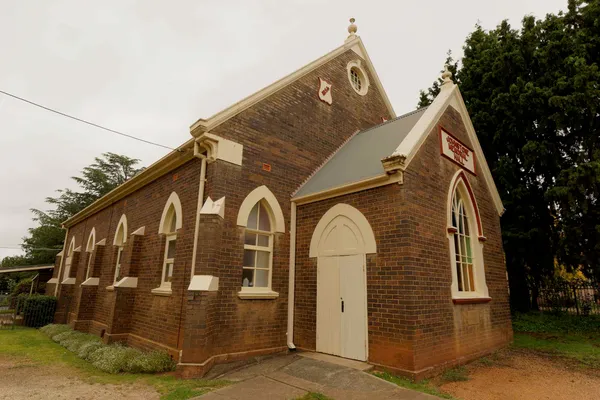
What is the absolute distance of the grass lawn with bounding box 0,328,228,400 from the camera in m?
6.13

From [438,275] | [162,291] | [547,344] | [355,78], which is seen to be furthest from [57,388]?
[355,78]

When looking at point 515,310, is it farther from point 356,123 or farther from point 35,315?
point 35,315

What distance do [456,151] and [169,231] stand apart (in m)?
8.37

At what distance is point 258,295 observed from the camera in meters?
8.20

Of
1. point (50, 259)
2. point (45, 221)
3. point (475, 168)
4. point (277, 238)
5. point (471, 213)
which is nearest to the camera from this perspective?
point (277, 238)

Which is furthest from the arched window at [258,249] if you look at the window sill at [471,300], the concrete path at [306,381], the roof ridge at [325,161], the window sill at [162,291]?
the window sill at [471,300]

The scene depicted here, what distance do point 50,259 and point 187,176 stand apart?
1601 inches

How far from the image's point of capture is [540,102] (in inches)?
510

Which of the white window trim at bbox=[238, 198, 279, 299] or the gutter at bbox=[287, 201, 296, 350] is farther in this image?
the gutter at bbox=[287, 201, 296, 350]

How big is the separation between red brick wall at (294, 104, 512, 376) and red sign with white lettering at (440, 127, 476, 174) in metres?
0.23

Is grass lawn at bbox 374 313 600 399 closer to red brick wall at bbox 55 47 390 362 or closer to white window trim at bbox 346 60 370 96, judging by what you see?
red brick wall at bbox 55 47 390 362

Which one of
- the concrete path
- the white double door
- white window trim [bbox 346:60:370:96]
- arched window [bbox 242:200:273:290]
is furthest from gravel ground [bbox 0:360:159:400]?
white window trim [bbox 346:60:370:96]

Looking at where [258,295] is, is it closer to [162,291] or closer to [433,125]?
[162,291]

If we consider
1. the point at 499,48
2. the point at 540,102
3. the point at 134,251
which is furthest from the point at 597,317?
the point at 134,251
